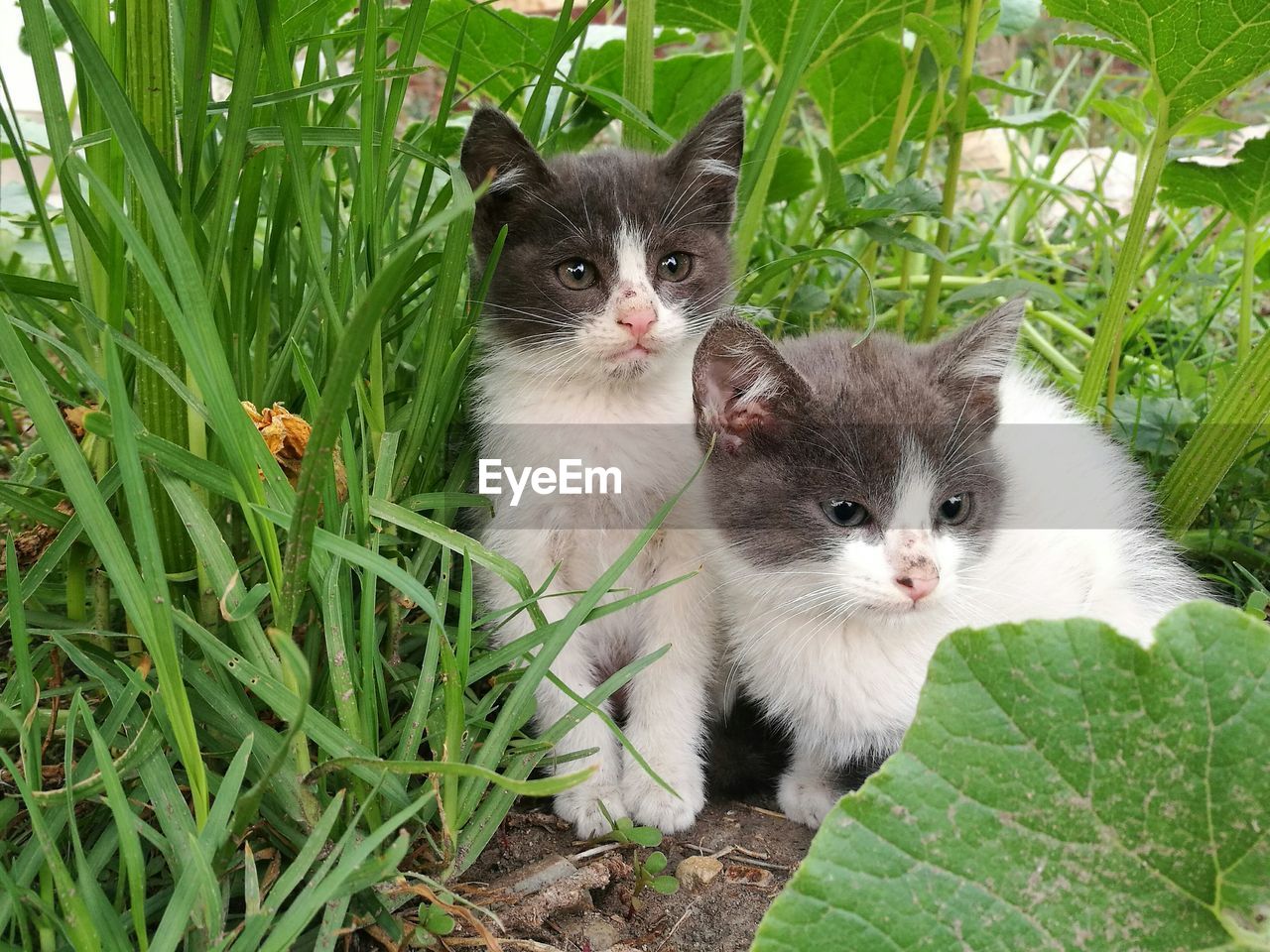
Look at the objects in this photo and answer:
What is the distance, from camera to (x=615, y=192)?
6.15 ft

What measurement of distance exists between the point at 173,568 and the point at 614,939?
0.76 metres

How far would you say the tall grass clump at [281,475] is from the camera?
1.10 metres

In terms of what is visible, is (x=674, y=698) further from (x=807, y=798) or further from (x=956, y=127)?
(x=956, y=127)

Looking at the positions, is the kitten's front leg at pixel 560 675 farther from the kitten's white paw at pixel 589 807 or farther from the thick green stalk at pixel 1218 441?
the thick green stalk at pixel 1218 441

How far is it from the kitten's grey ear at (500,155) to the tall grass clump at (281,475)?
8 cm

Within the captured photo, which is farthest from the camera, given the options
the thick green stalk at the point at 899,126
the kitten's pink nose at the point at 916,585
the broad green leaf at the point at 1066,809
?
the thick green stalk at the point at 899,126

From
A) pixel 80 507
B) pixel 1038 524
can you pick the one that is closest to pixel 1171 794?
pixel 1038 524

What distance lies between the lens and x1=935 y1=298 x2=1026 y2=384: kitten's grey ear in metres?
1.63

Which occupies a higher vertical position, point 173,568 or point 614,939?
point 173,568

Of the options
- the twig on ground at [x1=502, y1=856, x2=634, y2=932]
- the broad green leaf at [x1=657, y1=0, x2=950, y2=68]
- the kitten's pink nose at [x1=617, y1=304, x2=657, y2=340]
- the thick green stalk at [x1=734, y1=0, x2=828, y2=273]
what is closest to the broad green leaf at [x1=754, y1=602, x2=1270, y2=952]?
the twig on ground at [x1=502, y1=856, x2=634, y2=932]

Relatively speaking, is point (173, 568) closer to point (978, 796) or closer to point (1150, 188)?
point (978, 796)

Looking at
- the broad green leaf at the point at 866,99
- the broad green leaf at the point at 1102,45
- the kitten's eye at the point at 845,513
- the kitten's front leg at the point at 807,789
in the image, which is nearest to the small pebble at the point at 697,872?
the kitten's front leg at the point at 807,789

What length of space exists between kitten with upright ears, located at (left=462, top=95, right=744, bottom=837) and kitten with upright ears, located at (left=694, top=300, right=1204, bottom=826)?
0.13 m

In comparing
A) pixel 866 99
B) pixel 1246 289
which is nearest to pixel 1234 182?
pixel 1246 289
